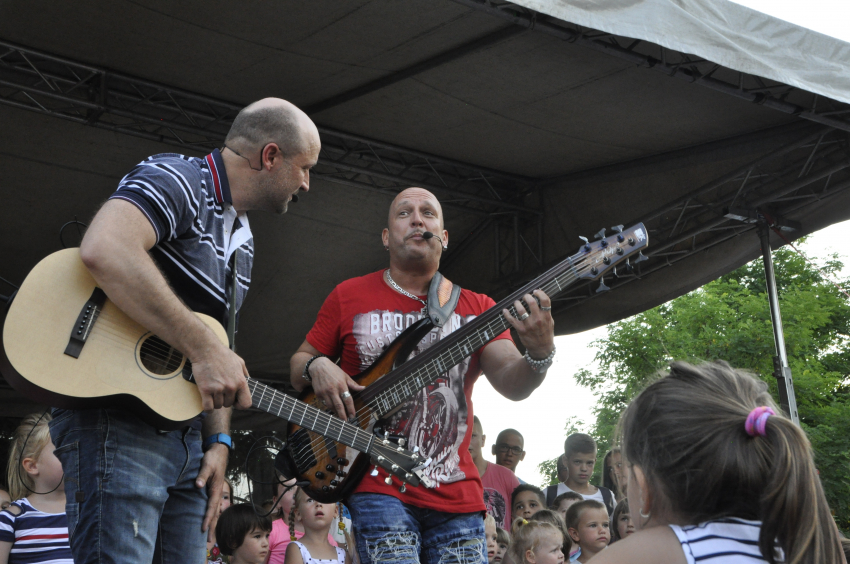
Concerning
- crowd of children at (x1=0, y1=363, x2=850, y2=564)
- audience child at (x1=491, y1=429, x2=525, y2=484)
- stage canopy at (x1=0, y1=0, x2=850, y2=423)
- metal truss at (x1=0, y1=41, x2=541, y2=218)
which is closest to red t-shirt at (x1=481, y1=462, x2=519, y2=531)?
audience child at (x1=491, y1=429, x2=525, y2=484)

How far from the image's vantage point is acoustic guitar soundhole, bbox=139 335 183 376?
2301 mm

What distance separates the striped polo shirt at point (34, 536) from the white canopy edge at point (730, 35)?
3578 millimetres

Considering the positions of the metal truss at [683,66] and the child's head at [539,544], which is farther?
the metal truss at [683,66]

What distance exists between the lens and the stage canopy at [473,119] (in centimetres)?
564

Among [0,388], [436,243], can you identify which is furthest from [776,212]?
[0,388]

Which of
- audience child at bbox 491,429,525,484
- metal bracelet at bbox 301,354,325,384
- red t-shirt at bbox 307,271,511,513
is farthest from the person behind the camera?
audience child at bbox 491,429,525,484

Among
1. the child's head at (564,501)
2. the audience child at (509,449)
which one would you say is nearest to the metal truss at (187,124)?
the audience child at (509,449)

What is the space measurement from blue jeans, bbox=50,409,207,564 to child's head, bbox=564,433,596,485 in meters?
5.28

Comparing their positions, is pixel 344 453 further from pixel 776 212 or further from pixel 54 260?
pixel 776 212

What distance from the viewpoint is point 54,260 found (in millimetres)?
2205

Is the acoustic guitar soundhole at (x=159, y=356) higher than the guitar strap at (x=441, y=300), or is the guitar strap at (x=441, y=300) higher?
the guitar strap at (x=441, y=300)

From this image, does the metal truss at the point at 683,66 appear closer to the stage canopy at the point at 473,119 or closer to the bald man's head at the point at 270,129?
the stage canopy at the point at 473,119

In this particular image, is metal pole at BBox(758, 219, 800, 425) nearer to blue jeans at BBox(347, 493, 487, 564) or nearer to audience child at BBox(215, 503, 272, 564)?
audience child at BBox(215, 503, 272, 564)

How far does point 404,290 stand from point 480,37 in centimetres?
316
